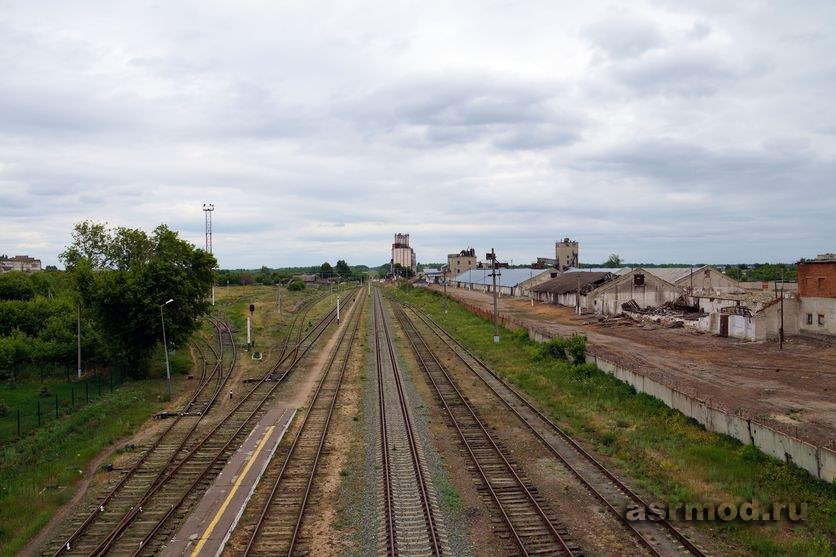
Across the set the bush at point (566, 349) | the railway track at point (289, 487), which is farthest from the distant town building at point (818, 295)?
the railway track at point (289, 487)

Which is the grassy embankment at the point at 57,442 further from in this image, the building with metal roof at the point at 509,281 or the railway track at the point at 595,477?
the building with metal roof at the point at 509,281

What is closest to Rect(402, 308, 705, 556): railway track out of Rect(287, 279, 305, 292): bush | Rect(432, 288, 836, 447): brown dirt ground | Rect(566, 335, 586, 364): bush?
Rect(566, 335, 586, 364): bush

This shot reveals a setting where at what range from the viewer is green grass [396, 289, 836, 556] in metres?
13.7

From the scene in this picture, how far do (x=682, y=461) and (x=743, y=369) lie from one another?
636 inches

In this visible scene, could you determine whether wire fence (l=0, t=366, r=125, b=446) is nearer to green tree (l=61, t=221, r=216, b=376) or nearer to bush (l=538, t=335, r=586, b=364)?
green tree (l=61, t=221, r=216, b=376)

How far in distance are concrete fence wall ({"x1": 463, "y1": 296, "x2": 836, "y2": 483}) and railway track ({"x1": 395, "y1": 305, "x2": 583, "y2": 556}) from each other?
739cm

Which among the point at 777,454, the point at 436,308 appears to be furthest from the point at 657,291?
the point at 777,454

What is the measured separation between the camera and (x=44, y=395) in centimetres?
3250

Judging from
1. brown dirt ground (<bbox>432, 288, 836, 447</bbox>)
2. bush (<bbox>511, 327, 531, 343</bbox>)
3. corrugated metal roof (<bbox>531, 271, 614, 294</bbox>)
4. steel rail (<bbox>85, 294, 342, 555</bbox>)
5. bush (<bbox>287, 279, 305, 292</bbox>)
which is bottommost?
steel rail (<bbox>85, 294, 342, 555</bbox>)

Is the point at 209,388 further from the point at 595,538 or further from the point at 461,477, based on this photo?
the point at 595,538

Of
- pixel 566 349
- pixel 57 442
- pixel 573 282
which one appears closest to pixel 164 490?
pixel 57 442

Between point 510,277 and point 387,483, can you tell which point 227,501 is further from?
point 510,277

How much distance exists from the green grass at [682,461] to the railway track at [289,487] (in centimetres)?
951

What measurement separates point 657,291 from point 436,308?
112ft
